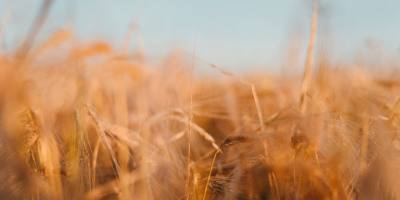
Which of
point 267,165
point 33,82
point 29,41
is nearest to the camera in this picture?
point 29,41

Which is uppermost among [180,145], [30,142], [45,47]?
[45,47]

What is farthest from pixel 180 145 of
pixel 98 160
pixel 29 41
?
pixel 29 41

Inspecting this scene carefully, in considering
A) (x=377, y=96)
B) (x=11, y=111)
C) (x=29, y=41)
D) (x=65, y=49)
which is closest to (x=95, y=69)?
(x=65, y=49)

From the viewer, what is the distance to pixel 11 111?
669 millimetres

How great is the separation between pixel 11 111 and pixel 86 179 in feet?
0.43

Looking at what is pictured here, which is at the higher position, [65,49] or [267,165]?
[65,49]

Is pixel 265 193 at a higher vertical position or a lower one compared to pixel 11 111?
lower

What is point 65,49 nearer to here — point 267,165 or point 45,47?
point 45,47

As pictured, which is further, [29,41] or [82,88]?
[82,88]

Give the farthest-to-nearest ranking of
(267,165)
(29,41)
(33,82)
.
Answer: (33,82), (267,165), (29,41)

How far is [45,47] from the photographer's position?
28.1 inches

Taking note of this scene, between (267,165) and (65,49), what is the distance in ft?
1.24

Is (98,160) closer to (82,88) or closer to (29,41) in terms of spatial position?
(82,88)

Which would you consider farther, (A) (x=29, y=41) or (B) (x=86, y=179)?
(B) (x=86, y=179)
